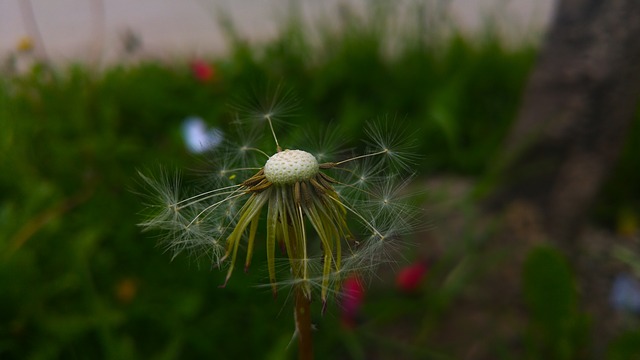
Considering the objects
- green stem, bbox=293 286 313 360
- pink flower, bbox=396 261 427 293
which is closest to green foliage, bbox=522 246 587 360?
pink flower, bbox=396 261 427 293

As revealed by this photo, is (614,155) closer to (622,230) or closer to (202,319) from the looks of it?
(622,230)

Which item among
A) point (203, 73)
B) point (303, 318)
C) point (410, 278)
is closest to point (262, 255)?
point (410, 278)

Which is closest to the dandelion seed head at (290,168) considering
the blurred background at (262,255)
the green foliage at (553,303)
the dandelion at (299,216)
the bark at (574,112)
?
the dandelion at (299,216)

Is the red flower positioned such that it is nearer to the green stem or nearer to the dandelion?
the dandelion

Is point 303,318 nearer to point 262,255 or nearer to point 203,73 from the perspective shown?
point 262,255

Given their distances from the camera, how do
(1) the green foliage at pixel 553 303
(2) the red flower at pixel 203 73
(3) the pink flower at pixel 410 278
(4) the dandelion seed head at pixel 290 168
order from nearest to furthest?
(4) the dandelion seed head at pixel 290 168 < (1) the green foliage at pixel 553 303 < (3) the pink flower at pixel 410 278 < (2) the red flower at pixel 203 73

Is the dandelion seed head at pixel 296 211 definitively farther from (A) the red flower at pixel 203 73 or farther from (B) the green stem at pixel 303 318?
(A) the red flower at pixel 203 73
